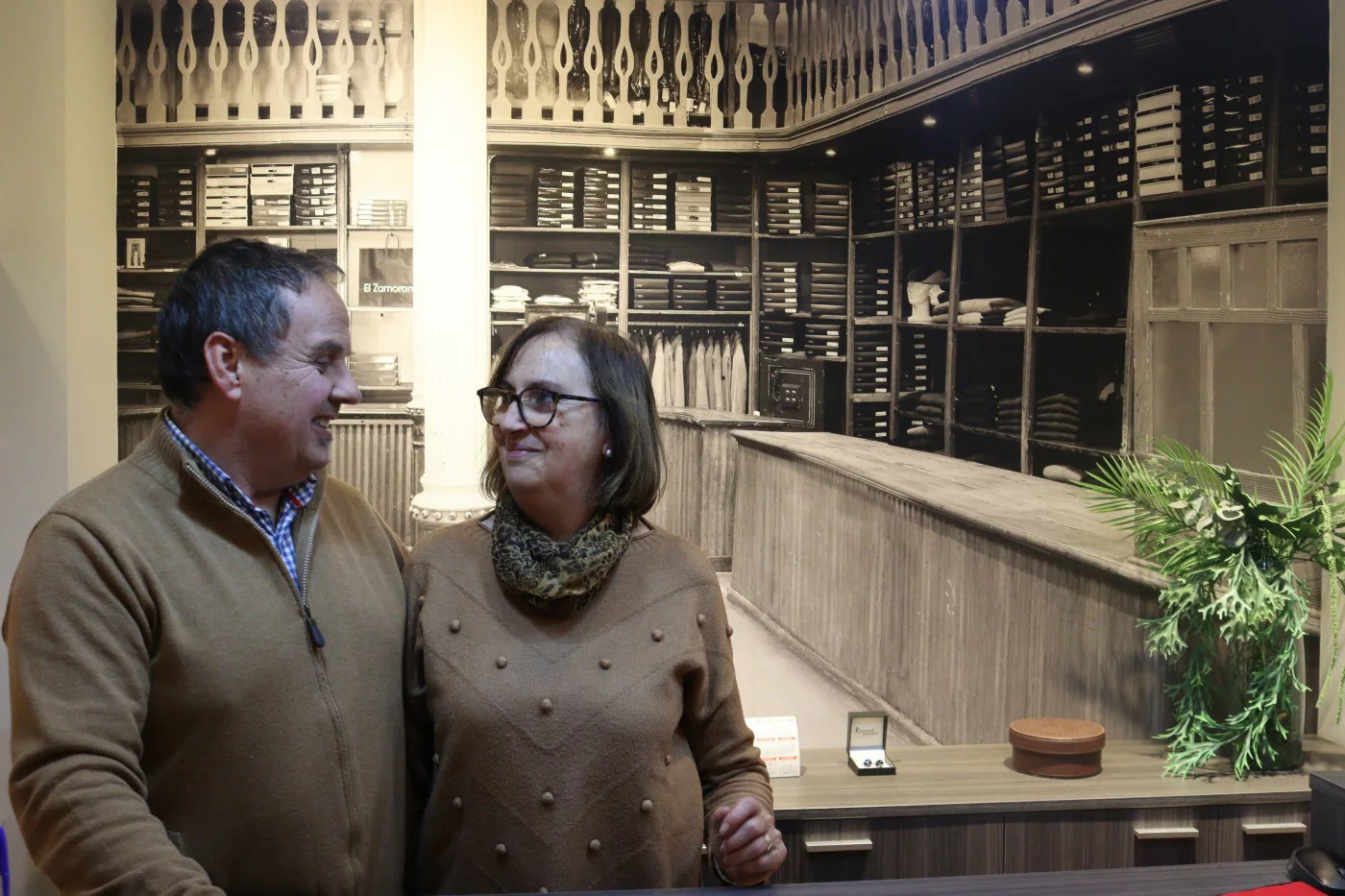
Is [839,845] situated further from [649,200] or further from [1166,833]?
[649,200]

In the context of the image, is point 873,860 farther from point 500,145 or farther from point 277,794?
point 500,145

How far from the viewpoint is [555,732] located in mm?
1805

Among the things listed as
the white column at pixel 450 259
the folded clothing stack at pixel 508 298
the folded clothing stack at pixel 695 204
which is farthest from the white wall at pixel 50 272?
the folded clothing stack at pixel 695 204

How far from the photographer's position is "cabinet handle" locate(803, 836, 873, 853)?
2754 millimetres

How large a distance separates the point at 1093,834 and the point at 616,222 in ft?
5.93

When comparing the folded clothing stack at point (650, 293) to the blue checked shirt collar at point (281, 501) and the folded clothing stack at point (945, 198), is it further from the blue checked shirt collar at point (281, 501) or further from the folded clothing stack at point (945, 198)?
the blue checked shirt collar at point (281, 501)

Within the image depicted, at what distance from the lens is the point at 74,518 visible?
57.9 inches

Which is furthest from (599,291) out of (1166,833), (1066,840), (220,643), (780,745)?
(1166,833)

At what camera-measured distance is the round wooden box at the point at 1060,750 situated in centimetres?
290

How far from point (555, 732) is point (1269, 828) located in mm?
1942

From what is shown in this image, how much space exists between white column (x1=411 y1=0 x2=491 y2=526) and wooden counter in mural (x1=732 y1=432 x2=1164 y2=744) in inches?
26.6

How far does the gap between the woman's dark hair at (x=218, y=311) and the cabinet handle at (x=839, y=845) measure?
1.72 metres

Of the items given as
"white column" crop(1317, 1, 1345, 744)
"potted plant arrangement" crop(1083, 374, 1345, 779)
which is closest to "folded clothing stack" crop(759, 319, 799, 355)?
"potted plant arrangement" crop(1083, 374, 1345, 779)

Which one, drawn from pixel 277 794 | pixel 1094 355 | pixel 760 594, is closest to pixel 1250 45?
pixel 1094 355
